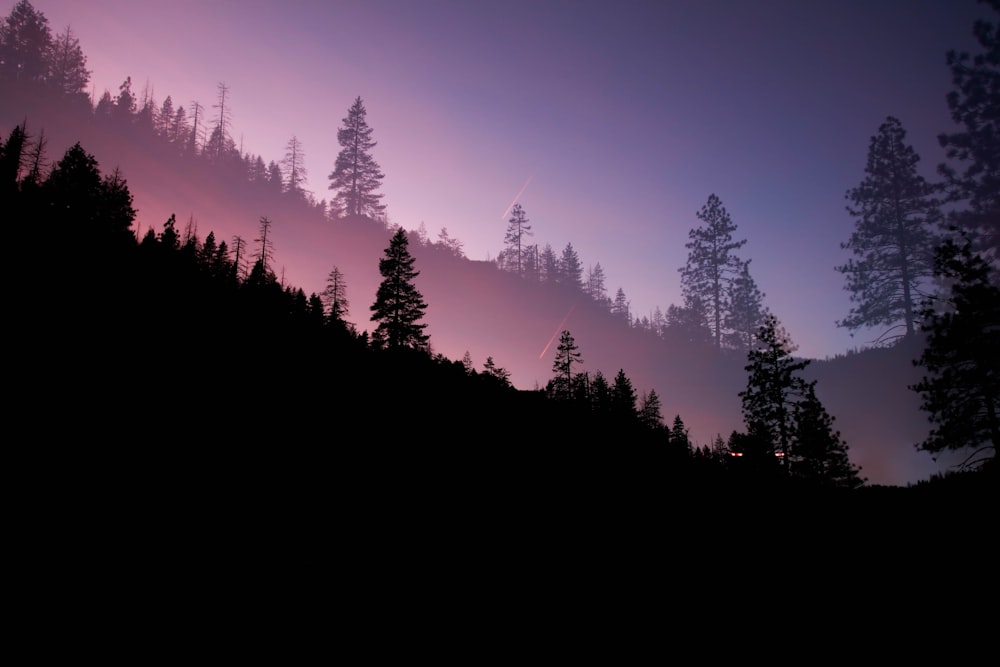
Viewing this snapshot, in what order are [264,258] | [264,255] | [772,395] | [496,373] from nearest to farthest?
[772,395]
[496,373]
[264,255]
[264,258]

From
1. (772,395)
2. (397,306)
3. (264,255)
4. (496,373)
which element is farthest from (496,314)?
(772,395)

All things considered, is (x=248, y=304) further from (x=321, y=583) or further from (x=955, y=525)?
(x=955, y=525)

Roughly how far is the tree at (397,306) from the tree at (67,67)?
364ft

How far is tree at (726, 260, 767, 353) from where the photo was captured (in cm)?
9481

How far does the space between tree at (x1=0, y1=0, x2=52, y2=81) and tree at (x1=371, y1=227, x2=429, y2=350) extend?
10906 cm

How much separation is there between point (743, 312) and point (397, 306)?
8276 cm

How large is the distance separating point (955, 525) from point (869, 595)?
420 centimetres

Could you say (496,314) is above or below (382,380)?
above

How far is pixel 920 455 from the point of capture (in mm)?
51844

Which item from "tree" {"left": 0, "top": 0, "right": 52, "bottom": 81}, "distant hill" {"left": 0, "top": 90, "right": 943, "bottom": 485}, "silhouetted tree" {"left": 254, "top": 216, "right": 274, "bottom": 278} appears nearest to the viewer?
"silhouetted tree" {"left": 254, "top": 216, "right": 274, "bottom": 278}

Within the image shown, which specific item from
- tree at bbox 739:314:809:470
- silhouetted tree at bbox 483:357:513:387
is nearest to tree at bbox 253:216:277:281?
silhouetted tree at bbox 483:357:513:387

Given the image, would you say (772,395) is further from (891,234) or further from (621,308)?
(621,308)

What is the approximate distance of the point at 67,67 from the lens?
100312mm

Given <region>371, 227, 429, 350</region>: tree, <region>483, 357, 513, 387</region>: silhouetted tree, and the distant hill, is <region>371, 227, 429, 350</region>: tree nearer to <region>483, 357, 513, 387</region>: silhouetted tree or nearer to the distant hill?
<region>483, 357, 513, 387</region>: silhouetted tree
